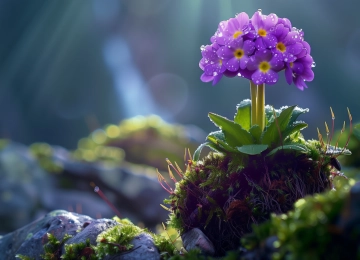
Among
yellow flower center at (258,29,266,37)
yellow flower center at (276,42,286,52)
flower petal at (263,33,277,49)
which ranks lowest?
yellow flower center at (276,42,286,52)

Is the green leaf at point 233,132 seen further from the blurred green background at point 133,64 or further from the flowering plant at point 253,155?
the blurred green background at point 133,64

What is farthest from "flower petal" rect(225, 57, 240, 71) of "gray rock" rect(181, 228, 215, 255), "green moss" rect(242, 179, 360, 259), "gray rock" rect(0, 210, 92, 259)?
"gray rock" rect(0, 210, 92, 259)

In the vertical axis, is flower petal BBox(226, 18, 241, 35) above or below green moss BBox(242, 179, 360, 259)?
above

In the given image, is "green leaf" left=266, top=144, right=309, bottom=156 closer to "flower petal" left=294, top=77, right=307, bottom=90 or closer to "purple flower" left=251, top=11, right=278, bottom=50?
"flower petal" left=294, top=77, right=307, bottom=90

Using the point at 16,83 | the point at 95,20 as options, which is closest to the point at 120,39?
Answer: the point at 95,20

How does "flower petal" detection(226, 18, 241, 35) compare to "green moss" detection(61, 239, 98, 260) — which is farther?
"flower petal" detection(226, 18, 241, 35)

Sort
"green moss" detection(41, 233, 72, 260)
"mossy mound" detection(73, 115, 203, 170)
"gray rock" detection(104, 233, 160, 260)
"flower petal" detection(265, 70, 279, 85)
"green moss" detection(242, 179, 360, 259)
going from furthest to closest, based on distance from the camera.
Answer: "mossy mound" detection(73, 115, 203, 170) < "green moss" detection(41, 233, 72, 260) < "flower petal" detection(265, 70, 279, 85) < "gray rock" detection(104, 233, 160, 260) < "green moss" detection(242, 179, 360, 259)
